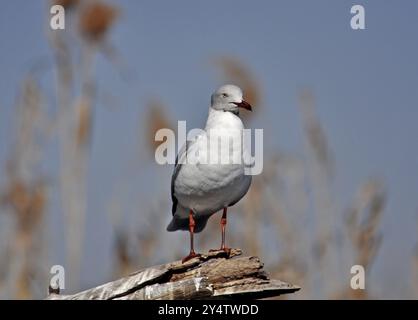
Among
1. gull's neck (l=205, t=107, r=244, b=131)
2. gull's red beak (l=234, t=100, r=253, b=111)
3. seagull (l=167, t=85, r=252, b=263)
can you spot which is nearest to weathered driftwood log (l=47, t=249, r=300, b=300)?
seagull (l=167, t=85, r=252, b=263)

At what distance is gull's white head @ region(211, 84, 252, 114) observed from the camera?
636 cm

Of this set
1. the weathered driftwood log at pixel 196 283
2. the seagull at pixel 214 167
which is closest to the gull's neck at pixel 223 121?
the seagull at pixel 214 167

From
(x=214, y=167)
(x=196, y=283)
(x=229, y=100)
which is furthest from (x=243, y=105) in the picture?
(x=196, y=283)

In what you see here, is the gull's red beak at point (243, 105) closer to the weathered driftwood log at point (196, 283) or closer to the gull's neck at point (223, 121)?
the gull's neck at point (223, 121)

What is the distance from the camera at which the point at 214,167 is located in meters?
6.09

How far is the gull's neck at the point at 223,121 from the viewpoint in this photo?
246 inches

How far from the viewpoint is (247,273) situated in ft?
18.4

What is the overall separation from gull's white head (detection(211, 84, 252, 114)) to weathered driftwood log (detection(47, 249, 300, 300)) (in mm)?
1069

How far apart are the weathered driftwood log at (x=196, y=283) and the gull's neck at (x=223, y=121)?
0.91 m

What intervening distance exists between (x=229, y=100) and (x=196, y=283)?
1417 millimetres

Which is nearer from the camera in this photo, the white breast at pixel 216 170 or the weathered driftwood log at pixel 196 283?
the weathered driftwood log at pixel 196 283
